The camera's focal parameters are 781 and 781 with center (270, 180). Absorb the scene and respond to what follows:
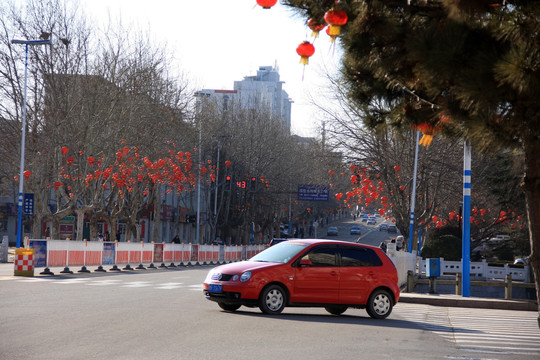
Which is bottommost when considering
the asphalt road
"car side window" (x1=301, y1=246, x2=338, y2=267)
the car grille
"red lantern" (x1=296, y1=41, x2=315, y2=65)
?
the asphalt road

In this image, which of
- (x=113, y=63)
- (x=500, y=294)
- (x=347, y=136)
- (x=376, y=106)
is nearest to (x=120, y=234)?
(x=113, y=63)

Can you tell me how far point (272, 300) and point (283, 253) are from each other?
1.16 m

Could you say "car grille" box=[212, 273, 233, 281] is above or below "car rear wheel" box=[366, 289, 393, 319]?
above

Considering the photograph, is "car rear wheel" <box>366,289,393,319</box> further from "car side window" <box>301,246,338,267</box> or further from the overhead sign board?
the overhead sign board

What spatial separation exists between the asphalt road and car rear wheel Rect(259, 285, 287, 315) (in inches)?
8.0

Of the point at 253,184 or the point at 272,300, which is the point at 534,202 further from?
the point at 253,184

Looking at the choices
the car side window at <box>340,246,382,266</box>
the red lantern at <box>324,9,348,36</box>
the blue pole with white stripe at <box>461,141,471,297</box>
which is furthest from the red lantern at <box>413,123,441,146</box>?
the blue pole with white stripe at <box>461,141,471,297</box>

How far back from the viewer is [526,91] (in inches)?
285

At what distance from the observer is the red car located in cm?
1550

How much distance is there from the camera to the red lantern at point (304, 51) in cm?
800

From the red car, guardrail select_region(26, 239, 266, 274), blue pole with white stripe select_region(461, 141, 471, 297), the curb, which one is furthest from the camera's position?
guardrail select_region(26, 239, 266, 274)

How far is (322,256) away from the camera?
53.7ft

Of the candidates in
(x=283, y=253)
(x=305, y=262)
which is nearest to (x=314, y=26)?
(x=305, y=262)

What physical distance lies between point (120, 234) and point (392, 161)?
139 ft
